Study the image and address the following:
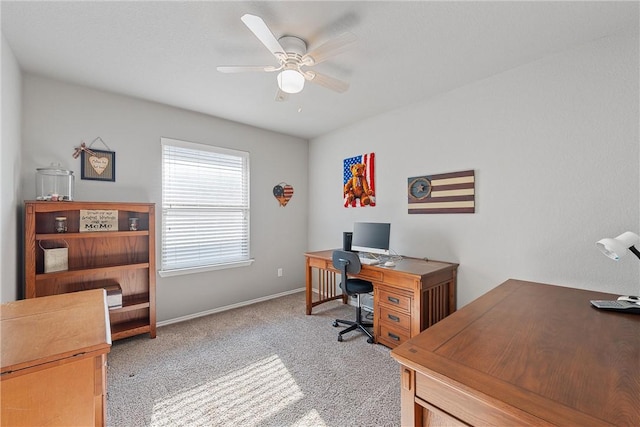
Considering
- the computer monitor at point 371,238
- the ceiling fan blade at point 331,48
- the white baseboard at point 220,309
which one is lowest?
the white baseboard at point 220,309

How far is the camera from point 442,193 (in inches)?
107

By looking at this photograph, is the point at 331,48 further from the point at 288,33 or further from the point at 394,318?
the point at 394,318

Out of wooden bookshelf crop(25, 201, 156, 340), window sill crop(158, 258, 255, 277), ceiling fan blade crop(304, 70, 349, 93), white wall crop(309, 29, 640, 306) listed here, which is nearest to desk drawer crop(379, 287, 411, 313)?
white wall crop(309, 29, 640, 306)

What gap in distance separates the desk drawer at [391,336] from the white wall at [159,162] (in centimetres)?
193

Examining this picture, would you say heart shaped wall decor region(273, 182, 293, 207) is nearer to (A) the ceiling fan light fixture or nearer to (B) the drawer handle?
(A) the ceiling fan light fixture

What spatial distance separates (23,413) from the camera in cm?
87

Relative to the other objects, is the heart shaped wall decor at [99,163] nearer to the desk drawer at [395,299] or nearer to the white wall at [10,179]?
the white wall at [10,179]

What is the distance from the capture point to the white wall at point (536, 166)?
1816 millimetres

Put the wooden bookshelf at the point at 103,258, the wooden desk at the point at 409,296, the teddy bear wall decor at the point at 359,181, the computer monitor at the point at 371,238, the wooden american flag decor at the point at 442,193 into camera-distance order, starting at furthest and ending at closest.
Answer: the teddy bear wall decor at the point at 359,181 → the computer monitor at the point at 371,238 → the wooden american flag decor at the point at 442,193 → the wooden desk at the point at 409,296 → the wooden bookshelf at the point at 103,258

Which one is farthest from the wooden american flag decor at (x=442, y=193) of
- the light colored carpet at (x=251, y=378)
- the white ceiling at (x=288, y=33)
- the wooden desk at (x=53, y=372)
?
the wooden desk at (x=53, y=372)

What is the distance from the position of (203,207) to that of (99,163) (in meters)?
1.09

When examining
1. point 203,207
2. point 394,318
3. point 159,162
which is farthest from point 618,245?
point 159,162

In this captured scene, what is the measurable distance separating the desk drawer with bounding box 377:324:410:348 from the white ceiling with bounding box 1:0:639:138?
2.33 meters

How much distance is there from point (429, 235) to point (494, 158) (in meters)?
0.95
